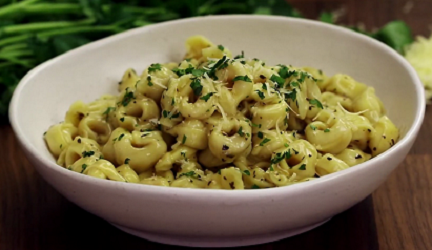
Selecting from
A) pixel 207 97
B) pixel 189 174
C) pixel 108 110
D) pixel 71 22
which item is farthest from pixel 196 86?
pixel 71 22

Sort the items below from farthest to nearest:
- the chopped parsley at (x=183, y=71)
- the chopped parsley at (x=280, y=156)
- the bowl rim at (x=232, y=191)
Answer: the chopped parsley at (x=183, y=71) → the chopped parsley at (x=280, y=156) → the bowl rim at (x=232, y=191)

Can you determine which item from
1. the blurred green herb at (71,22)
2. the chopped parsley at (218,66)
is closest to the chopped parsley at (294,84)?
the chopped parsley at (218,66)

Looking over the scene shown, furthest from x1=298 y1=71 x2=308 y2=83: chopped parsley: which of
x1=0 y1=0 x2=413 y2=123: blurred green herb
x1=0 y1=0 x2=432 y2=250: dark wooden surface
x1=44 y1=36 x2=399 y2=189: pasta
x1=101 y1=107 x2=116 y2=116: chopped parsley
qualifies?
x1=0 y1=0 x2=413 y2=123: blurred green herb

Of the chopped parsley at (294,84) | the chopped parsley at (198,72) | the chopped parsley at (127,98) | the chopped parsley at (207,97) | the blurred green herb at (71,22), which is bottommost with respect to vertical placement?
the blurred green herb at (71,22)

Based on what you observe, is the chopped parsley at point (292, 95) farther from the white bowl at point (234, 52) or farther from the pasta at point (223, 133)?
the white bowl at point (234, 52)

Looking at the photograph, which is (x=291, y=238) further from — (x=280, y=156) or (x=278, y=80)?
(x=278, y=80)

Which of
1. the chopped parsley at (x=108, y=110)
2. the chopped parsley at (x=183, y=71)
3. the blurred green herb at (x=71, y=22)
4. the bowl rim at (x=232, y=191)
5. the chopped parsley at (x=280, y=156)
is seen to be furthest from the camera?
the blurred green herb at (x=71, y=22)

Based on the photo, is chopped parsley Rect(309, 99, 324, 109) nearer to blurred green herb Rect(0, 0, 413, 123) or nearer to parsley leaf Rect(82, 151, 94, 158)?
parsley leaf Rect(82, 151, 94, 158)
